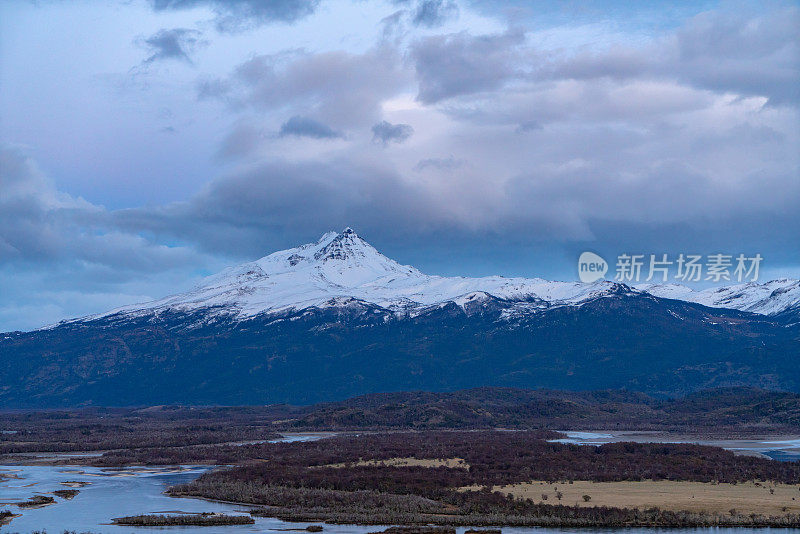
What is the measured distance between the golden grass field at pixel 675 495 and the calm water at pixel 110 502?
8.54 metres

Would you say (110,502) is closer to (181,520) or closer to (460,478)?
(181,520)

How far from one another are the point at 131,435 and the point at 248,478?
90.8m

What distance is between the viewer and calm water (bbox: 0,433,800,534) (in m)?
67.1

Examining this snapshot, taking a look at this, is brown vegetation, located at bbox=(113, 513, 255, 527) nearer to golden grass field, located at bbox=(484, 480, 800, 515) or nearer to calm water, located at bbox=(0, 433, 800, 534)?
calm water, located at bbox=(0, 433, 800, 534)

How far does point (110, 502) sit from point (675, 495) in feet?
150

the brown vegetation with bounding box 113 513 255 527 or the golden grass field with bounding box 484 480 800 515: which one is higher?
the golden grass field with bounding box 484 480 800 515

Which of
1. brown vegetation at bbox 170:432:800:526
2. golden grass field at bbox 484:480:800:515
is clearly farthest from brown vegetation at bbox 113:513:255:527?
golden grass field at bbox 484:480:800:515

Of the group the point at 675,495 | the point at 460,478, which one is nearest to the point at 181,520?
the point at 460,478

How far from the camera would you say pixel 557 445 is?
127 m

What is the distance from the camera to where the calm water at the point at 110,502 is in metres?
67.1

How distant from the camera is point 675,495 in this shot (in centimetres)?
8181

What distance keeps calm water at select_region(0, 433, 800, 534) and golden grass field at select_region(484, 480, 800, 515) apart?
8.54 m

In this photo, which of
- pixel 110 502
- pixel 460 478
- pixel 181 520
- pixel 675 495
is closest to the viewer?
pixel 181 520

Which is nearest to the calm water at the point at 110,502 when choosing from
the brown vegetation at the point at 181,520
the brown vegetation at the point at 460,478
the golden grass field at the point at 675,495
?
the brown vegetation at the point at 181,520
